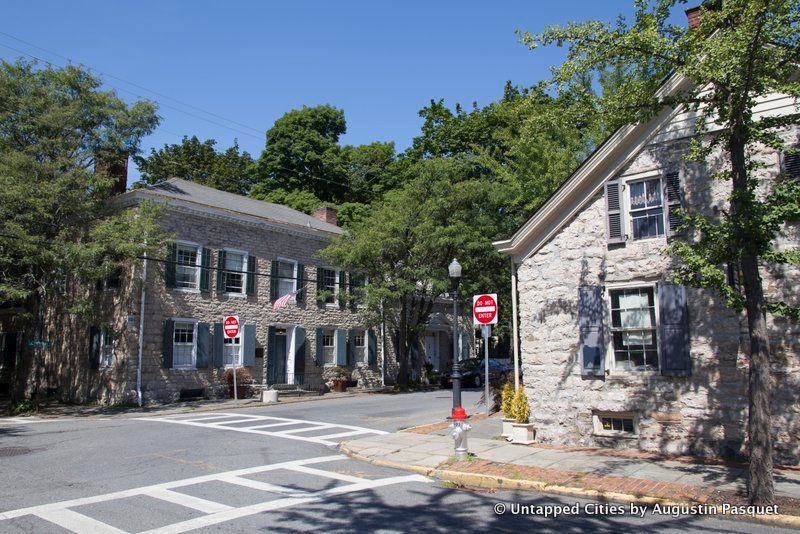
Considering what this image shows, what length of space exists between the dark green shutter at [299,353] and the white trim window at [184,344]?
497 centimetres

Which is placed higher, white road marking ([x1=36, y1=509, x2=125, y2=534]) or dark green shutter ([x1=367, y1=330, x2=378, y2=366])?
dark green shutter ([x1=367, y1=330, x2=378, y2=366])

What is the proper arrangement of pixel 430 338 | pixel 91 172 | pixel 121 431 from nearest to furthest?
pixel 121 431
pixel 91 172
pixel 430 338

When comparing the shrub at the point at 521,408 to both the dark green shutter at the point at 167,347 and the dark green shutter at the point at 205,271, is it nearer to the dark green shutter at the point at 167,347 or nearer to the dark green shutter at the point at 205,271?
the dark green shutter at the point at 167,347

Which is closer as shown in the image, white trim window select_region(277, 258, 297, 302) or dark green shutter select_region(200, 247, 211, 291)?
dark green shutter select_region(200, 247, 211, 291)

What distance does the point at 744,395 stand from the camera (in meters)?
9.55

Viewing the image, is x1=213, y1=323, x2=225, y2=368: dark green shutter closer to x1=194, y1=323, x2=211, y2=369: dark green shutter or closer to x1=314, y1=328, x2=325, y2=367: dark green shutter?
x1=194, y1=323, x2=211, y2=369: dark green shutter

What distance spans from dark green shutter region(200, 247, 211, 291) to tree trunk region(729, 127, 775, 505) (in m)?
19.8

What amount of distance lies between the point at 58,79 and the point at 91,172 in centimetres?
365

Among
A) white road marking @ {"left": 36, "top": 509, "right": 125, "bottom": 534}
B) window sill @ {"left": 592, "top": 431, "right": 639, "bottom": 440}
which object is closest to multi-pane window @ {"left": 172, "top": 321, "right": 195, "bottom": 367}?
white road marking @ {"left": 36, "top": 509, "right": 125, "bottom": 534}

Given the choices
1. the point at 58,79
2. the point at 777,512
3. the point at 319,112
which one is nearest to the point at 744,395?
the point at 777,512

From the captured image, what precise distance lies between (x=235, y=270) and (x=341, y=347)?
678cm

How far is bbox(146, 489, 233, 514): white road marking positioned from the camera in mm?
7086

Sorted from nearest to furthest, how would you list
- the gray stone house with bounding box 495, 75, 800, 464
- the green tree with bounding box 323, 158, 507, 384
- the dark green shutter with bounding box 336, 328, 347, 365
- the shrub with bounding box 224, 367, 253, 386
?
the gray stone house with bounding box 495, 75, 800, 464, the shrub with bounding box 224, 367, 253, 386, the green tree with bounding box 323, 158, 507, 384, the dark green shutter with bounding box 336, 328, 347, 365

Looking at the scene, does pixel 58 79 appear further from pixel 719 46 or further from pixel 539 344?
pixel 719 46
